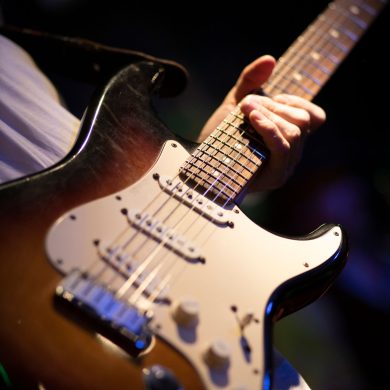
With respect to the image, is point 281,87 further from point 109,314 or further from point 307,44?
point 109,314

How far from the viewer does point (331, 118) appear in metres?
1.79

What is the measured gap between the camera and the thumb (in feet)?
3.52

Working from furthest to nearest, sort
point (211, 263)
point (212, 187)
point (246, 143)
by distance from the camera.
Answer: point (246, 143) → point (212, 187) → point (211, 263)

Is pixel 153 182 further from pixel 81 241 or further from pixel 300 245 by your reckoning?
pixel 300 245

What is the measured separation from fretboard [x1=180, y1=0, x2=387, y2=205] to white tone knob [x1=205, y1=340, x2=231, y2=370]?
0.30 metres

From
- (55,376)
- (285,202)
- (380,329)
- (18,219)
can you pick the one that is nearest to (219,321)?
(55,376)

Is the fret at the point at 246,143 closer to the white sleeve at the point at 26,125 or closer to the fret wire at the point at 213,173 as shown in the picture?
the fret wire at the point at 213,173

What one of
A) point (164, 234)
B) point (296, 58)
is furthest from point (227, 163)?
point (296, 58)

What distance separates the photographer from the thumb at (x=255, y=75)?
42.2 inches

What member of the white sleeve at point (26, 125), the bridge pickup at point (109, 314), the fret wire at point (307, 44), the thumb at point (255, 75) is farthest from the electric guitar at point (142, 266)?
the fret wire at point (307, 44)

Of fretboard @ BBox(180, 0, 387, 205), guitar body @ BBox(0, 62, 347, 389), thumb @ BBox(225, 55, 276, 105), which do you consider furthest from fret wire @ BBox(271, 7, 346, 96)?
guitar body @ BBox(0, 62, 347, 389)

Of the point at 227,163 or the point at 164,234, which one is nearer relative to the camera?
the point at 164,234

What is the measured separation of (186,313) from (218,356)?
0.23 ft

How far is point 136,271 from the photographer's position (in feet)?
1.91
